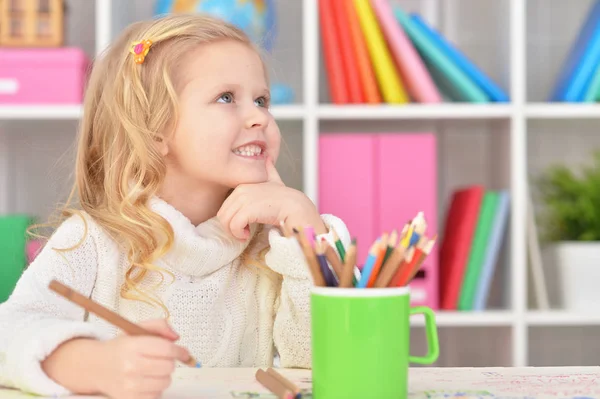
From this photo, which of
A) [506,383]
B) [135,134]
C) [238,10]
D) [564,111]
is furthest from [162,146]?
[564,111]

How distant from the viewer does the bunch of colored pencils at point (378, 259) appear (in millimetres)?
595

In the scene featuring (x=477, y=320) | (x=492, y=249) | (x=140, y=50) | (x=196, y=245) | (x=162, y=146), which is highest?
(x=140, y=50)

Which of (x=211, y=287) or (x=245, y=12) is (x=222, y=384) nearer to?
(x=211, y=287)

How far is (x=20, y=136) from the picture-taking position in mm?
2072

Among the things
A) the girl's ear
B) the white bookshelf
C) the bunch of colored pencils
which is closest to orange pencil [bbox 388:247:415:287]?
the bunch of colored pencils

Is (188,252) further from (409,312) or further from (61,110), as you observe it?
(61,110)

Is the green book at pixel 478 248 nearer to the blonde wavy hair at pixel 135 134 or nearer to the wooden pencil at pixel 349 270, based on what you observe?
the blonde wavy hair at pixel 135 134

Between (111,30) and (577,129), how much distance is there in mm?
1263

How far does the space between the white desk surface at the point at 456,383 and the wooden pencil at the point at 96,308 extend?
0.22 feet

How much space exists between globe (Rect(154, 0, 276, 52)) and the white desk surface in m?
1.13

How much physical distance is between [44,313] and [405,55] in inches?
46.7

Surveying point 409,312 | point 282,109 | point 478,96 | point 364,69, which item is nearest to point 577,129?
point 478,96

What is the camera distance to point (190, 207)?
1141mm

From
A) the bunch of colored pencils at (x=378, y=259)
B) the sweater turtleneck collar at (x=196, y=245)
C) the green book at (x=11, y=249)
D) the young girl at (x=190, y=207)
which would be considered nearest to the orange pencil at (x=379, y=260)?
the bunch of colored pencils at (x=378, y=259)
